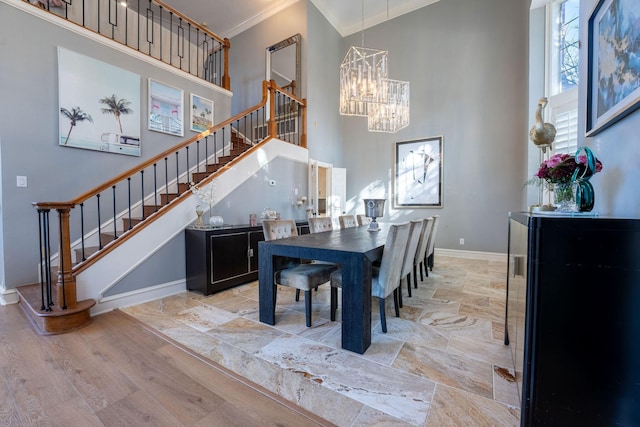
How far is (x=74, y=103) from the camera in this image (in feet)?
11.3

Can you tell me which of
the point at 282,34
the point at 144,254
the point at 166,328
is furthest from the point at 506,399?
the point at 282,34

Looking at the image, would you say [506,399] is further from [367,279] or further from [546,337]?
[367,279]

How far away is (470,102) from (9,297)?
7.28m

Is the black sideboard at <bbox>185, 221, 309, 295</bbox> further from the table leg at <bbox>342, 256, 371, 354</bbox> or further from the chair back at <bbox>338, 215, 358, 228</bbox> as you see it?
the table leg at <bbox>342, 256, 371, 354</bbox>

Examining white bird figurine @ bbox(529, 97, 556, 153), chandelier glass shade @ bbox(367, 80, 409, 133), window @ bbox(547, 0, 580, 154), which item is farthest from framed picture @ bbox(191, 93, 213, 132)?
window @ bbox(547, 0, 580, 154)

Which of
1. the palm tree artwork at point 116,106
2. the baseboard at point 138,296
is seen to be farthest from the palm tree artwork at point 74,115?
the baseboard at point 138,296

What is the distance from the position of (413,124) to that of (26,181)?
6.17 metres

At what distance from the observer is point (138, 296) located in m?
2.90

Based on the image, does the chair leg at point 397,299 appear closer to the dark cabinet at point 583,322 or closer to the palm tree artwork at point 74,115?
the dark cabinet at point 583,322

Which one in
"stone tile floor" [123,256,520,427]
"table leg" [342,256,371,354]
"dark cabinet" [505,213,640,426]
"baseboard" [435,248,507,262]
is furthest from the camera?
"baseboard" [435,248,507,262]

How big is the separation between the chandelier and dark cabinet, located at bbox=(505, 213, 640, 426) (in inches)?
114

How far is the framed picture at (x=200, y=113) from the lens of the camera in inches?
191

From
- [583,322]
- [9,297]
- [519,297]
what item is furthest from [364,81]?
[9,297]

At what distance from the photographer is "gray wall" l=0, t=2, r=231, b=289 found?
297 cm
